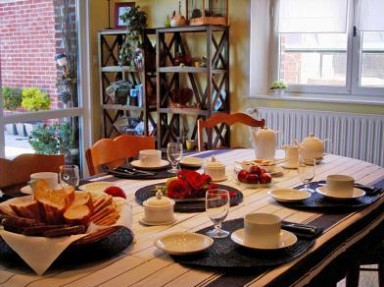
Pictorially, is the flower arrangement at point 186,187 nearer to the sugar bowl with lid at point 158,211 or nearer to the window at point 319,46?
the sugar bowl with lid at point 158,211

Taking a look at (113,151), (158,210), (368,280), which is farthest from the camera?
(368,280)

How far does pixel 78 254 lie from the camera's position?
1301 mm

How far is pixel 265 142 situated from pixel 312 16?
197 centimetres

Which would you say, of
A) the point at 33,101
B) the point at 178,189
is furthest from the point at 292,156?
the point at 33,101

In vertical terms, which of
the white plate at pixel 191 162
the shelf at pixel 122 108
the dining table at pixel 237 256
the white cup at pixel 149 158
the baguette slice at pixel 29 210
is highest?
the shelf at pixel 122 108

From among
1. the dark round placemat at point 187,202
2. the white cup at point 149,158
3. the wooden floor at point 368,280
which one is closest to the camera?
the dark round placemat at point 187,202

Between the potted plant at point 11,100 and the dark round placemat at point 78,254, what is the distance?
9.51ft

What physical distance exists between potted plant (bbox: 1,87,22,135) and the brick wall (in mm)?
48

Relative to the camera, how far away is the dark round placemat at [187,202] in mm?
1700

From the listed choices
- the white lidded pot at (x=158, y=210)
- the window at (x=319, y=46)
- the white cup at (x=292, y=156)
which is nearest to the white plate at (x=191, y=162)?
the white cup at (x=292, y=156)

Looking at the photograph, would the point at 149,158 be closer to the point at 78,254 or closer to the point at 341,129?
the point at 78,254

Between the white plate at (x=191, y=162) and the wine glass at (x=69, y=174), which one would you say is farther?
the white plate at (x=191, y=162)

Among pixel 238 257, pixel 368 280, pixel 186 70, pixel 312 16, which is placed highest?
pixel 312 16

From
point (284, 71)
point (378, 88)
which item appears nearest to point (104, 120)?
point (284, 71)
